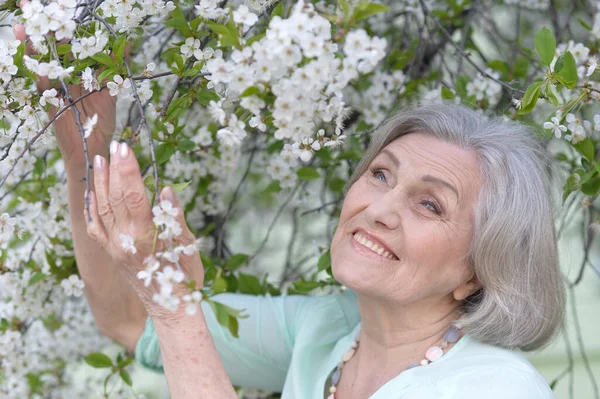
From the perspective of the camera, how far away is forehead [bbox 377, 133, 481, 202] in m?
1.67

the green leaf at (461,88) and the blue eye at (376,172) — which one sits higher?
the green leaf at (461,88)

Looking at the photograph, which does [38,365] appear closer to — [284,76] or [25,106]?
[25,106]

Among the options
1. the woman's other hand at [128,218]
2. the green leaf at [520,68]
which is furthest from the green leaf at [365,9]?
the green leaf at [520,68]

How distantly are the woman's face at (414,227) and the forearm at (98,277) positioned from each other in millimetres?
615

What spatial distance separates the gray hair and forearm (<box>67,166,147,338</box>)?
2.75 feet

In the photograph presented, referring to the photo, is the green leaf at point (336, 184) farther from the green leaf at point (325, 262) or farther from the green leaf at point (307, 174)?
the green leaf at point (325, 262)

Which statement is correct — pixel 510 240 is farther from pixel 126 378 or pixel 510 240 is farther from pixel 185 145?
pixel 126 378

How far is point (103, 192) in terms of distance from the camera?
1.33 metres

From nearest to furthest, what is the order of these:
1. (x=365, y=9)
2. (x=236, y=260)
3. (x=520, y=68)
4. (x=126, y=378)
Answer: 1. (x=365, y=9)
2. (x=126, y=378)
3. (x=236, y=260)
4. (x=520, y=68)

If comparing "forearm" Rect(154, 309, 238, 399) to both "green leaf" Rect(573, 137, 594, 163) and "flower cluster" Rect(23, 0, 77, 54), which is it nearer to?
"flower cluster" Rect(23, 0, 77, 54)

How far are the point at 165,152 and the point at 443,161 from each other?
63cm

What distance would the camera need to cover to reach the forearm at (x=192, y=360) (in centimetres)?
143

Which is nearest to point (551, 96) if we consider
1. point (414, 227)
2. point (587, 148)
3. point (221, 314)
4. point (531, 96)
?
point (531, 96)

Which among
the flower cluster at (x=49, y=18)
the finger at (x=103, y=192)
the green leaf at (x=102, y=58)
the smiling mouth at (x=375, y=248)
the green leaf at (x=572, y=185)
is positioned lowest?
the green leaf at (x=572, y=185)
